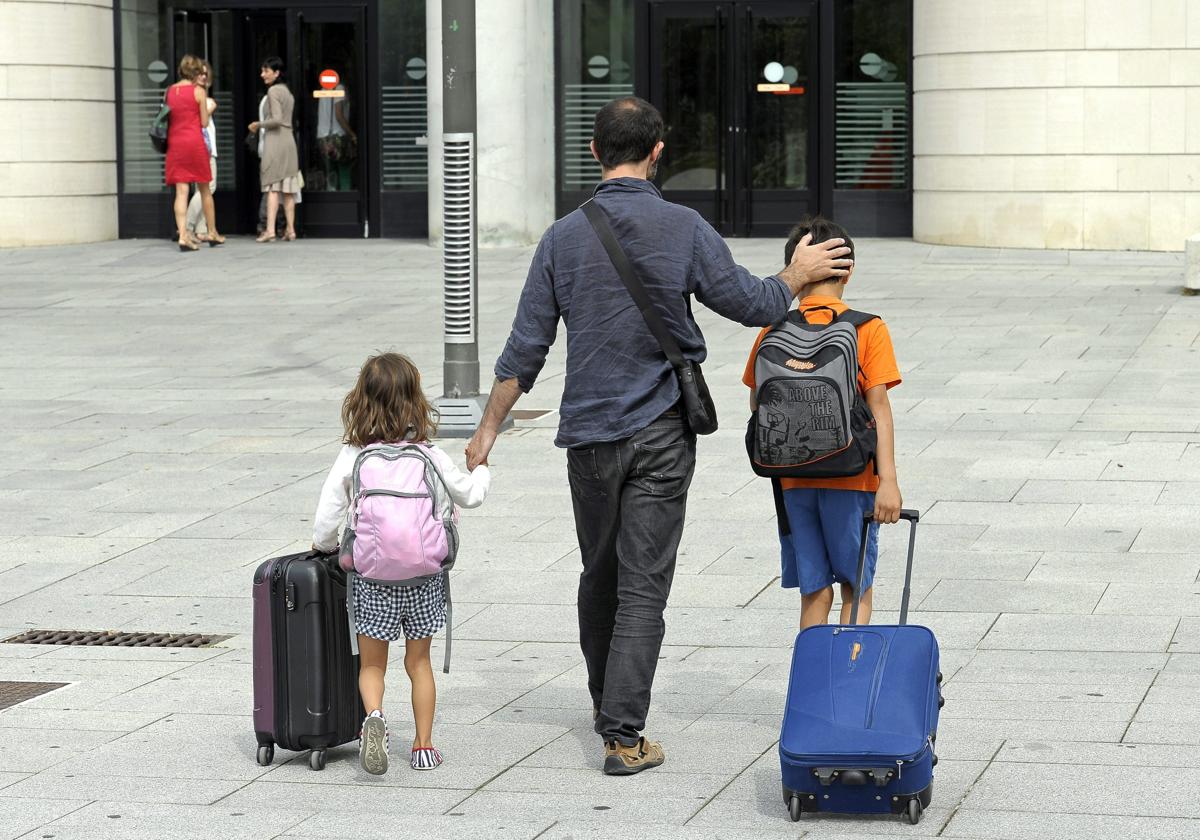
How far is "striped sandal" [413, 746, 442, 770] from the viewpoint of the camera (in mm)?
5398

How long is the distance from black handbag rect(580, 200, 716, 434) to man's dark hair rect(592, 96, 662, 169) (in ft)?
0.57

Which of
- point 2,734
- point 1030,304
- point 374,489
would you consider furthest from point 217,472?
point 1030,304

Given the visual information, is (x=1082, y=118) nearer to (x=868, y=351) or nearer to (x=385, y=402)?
(x=868, y=351)

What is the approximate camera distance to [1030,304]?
16.7 meters

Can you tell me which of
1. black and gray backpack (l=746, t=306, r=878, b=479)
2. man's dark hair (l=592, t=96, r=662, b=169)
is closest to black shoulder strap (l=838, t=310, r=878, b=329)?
black and gray backpack (l=746, t=306, r=878, b=479)

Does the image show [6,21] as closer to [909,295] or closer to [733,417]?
[909,295]

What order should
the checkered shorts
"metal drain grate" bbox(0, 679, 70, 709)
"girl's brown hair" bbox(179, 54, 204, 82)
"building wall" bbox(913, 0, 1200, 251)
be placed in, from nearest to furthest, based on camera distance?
1. the checkered shorts
2. "metal drain grate" bbox(0, 679, 70, 709)
3. "building wall" bbox(913, 0, 1200, 251)
4. "girl's brown hair" bbox(179, 54, 204, 82)

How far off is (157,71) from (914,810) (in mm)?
20825

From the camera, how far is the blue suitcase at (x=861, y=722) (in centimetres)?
479

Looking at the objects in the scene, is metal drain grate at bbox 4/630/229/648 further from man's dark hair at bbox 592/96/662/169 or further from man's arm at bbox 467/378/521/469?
man's dark hair at bbox 592/96/662/169

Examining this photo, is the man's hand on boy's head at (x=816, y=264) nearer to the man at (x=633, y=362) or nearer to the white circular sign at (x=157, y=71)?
the man at (x=633, y=362)

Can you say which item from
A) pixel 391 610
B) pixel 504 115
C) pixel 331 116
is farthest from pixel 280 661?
pixel 331 116

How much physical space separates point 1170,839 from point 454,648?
2908mm

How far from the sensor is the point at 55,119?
74.3 ft
